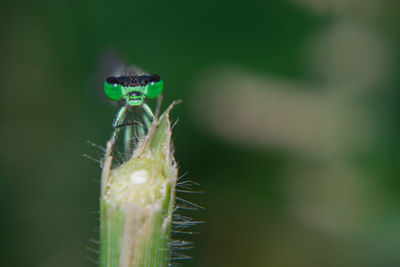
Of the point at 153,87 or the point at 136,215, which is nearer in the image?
the point at 136,215

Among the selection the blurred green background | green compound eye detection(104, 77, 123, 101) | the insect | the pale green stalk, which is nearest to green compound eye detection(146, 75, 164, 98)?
the insect

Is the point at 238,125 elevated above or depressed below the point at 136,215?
above

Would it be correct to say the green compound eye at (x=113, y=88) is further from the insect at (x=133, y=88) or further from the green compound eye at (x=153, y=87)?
the green compound eye at (x=153, y=87)

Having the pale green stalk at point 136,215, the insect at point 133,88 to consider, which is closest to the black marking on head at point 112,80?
the insect at point 133,88

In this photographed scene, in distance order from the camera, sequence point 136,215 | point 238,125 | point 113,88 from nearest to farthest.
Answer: point 136,215
point 113,88
point 238,125

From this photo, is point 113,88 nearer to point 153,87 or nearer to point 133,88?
point 133,88

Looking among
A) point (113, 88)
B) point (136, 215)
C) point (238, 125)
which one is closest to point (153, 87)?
point (113, 88)

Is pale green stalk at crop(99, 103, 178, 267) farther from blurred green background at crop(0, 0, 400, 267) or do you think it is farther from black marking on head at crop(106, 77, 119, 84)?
blurred green background at crop(0, 0, 400, 267)
